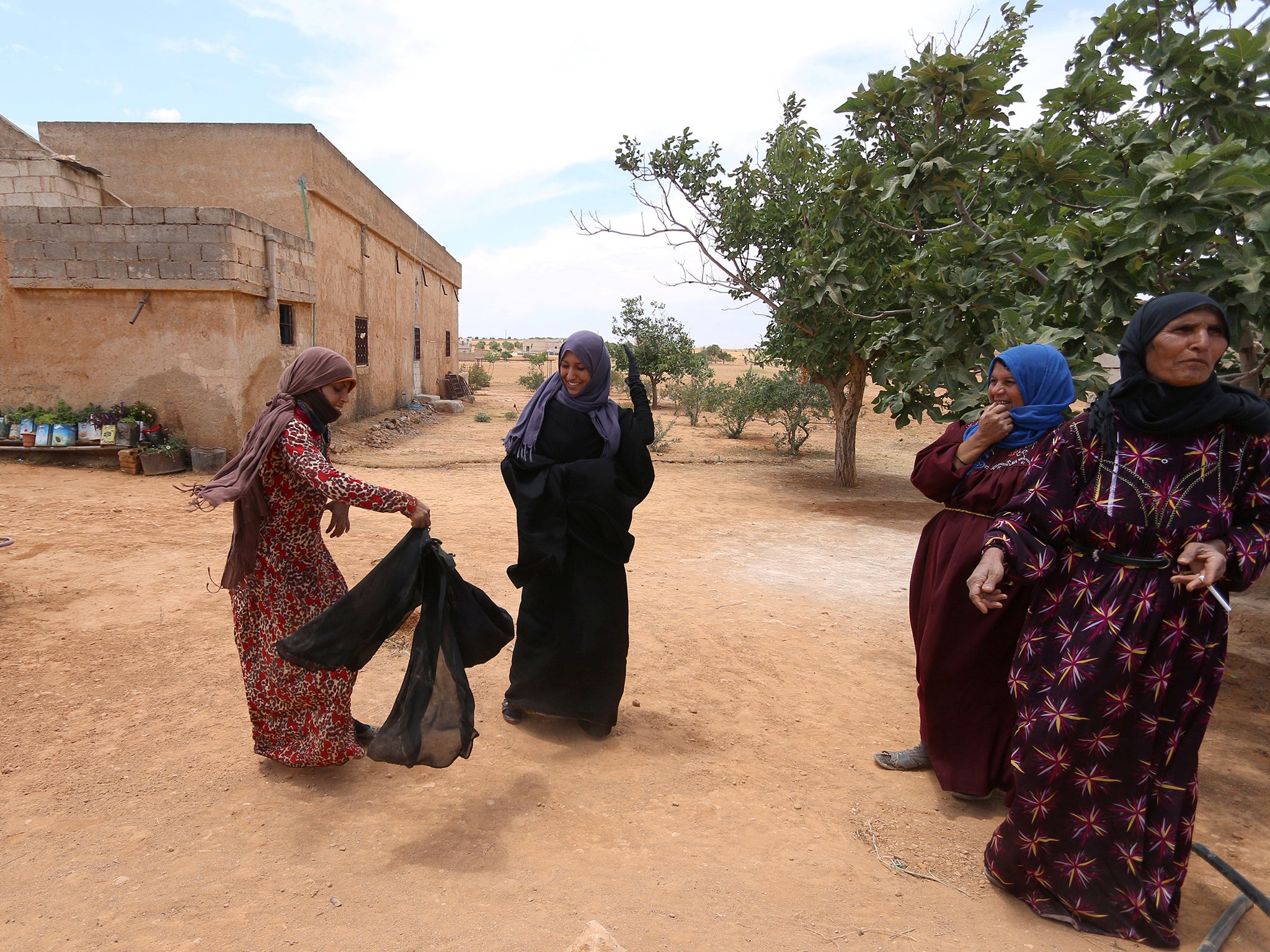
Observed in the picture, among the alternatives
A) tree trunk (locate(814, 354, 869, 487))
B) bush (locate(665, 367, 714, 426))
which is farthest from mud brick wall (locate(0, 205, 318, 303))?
bush (locate(665, 367, 714, 426))

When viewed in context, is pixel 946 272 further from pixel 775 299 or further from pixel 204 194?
pixel 204 194

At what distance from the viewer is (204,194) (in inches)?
485

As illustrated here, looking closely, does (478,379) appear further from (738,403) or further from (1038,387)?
(1038,387)

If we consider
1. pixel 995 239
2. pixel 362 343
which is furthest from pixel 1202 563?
pixel 362 343

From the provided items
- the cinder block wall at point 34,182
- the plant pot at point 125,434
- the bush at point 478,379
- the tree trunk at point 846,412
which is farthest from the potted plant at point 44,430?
the bush at point 478,379

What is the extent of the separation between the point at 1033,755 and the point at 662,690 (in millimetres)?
1979

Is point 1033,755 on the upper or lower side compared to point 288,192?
lower

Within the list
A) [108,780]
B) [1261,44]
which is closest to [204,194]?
[108,780]

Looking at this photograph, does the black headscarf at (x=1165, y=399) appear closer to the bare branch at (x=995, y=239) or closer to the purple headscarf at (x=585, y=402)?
the purple headscarf at (x=585, y=402)

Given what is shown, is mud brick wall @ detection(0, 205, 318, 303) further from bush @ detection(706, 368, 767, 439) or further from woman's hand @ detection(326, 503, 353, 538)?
bush @ detection(706, 368, 767, 439)

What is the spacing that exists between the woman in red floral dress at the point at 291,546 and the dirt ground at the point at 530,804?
0.25 m

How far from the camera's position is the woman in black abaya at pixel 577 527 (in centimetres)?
316

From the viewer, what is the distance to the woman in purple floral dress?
6.72 feet

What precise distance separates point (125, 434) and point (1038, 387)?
979cm
